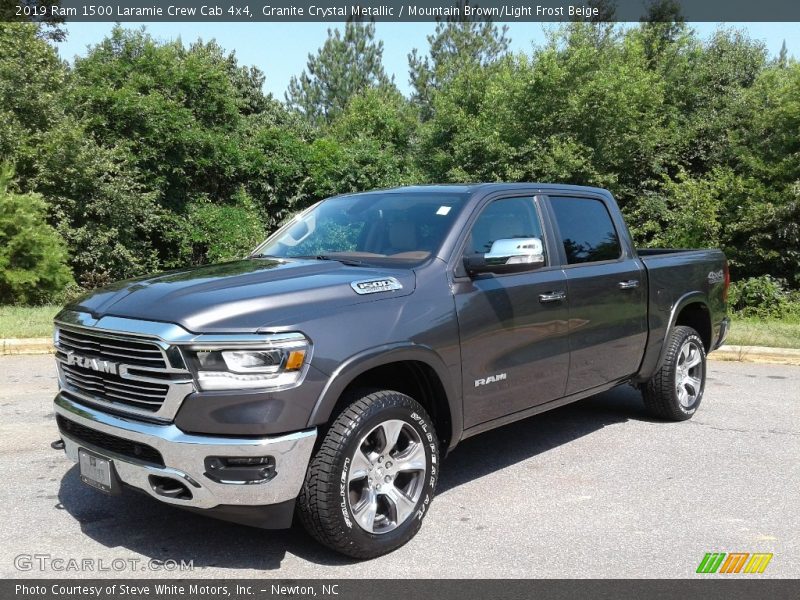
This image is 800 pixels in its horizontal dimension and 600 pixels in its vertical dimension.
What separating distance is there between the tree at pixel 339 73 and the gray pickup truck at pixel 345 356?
153ft

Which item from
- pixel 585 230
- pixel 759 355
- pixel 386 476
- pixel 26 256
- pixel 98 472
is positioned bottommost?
pixel 759 355

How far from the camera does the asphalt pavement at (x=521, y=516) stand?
146 inches

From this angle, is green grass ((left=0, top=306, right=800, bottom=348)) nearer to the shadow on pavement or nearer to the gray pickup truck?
the gray pickup truck

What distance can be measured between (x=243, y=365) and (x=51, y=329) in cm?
798

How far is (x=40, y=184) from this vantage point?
17312 mm

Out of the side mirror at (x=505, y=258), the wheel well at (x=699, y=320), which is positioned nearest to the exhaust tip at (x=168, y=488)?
the side mirror at (x=505, y=258)

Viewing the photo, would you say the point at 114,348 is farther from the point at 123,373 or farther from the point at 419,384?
Answer: the point at 419,384

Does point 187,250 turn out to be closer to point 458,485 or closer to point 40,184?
point 40,184

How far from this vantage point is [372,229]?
485 cm

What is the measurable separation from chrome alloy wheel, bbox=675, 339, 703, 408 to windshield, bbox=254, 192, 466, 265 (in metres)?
2.87

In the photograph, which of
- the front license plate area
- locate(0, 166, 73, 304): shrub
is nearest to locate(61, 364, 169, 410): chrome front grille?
the front license plate area

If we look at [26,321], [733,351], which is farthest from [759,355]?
[26,321]

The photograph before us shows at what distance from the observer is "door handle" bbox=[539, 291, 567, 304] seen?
4816 mm
